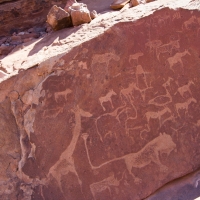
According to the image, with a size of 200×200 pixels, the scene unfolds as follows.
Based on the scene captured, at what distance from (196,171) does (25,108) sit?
1.19 m

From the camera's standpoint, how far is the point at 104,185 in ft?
6.73

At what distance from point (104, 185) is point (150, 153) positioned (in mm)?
361

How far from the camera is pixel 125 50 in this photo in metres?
2.10

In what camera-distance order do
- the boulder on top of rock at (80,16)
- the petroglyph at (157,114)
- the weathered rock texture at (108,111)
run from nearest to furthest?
1. the weathered rock texture at (108,111)
2. the petroglyph at (157,114)
3. the boulder on top of rock at (80,16)

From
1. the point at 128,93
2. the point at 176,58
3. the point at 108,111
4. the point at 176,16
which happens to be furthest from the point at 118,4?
the point at 108,111

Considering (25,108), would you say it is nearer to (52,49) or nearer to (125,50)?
(52,49)

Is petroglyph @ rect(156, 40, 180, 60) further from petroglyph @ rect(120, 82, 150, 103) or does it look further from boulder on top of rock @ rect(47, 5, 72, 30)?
boulder on top of rock @ rect(47, 5, 72, 30)

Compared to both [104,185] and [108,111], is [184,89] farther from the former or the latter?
[104,185]

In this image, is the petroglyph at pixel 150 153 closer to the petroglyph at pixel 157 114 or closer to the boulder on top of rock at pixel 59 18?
the petroglyph at pixel 157 114

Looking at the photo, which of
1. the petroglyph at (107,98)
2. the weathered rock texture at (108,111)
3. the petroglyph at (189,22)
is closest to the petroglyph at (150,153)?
the weathered rock texture at (108,111)

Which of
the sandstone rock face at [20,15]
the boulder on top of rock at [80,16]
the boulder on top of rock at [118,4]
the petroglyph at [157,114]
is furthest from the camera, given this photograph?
the sandstone rock face at [20,15]

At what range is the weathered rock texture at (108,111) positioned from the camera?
203 centimetres

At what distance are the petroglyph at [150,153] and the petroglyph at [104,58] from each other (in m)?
0.47

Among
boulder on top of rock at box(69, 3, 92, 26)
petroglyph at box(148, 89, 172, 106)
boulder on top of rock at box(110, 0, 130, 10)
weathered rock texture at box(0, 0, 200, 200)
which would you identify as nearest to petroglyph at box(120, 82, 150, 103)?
weathered rock texture at box(0, 0, 200, 200)
